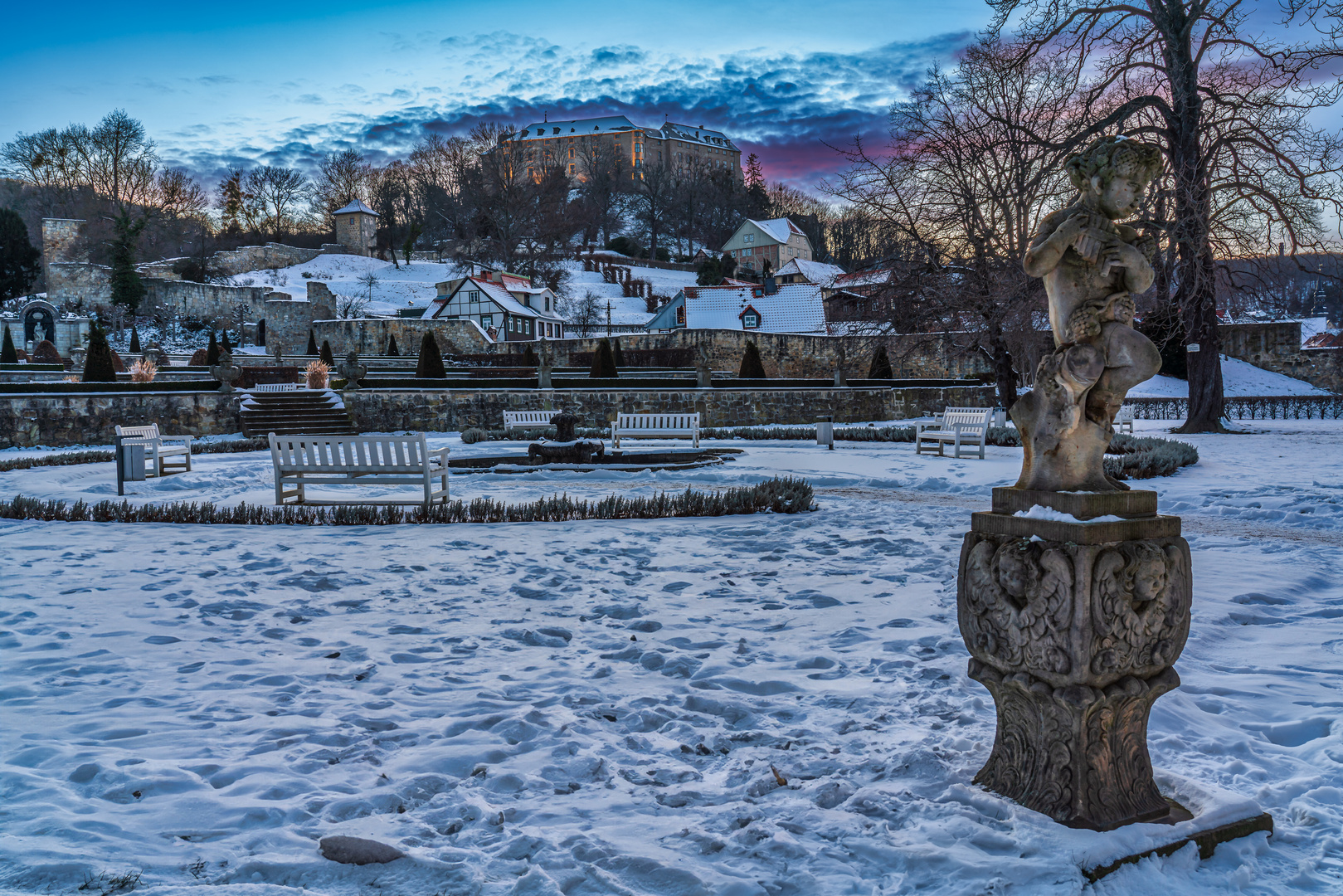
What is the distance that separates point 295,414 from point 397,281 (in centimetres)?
4237

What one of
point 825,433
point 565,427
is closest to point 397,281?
point 825,433

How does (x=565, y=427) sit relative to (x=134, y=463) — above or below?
above

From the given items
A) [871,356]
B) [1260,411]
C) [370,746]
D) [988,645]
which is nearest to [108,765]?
[370,746]

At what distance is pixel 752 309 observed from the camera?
42.9m

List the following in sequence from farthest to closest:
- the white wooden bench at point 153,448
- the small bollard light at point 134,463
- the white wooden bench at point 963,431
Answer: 1. the white wooden bench at point 963,431
2. the white wooden bench at point 153,448
3. the small bollard light at point 134,463

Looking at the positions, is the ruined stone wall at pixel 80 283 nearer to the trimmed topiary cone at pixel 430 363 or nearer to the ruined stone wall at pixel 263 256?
the ruined stone wall at pixel 263 256

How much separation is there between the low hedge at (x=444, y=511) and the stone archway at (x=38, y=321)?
38.2 meters

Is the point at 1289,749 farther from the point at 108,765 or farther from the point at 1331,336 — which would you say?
the point at 1331,336

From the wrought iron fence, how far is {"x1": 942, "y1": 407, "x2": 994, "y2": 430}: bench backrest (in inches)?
576

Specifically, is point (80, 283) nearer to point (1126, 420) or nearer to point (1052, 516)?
point (1126, 420)

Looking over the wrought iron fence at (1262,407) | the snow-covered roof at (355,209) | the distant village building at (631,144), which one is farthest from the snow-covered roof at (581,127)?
the wrought iron fence at (1262,407)

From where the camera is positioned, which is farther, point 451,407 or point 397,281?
point 397,281

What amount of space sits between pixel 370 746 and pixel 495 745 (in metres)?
0.46

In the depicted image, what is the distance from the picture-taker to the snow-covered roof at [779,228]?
227 ft
